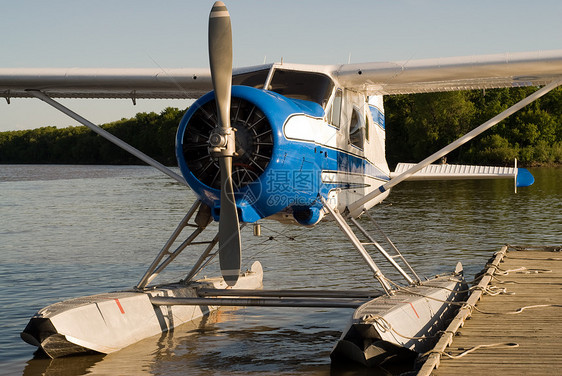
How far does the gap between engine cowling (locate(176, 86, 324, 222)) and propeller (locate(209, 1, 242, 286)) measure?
11cm

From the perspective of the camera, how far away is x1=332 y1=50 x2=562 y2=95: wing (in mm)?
7473

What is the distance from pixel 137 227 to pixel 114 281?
26.8 ft

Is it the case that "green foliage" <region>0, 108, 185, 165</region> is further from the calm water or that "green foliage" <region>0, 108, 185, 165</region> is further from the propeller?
the propeller

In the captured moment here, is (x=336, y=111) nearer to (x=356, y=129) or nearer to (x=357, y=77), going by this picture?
(x=357, y=77)

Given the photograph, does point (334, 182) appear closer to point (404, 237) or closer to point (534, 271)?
point (534, 271)

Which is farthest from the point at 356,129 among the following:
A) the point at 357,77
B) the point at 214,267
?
the point at 214,267

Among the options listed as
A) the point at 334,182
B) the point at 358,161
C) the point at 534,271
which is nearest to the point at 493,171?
the point at 534,271

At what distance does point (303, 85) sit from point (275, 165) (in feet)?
4.44

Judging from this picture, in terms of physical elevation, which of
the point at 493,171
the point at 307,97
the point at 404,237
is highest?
the point at 307,97

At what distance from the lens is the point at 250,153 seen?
5.93 meters

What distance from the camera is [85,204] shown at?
86.8 ft

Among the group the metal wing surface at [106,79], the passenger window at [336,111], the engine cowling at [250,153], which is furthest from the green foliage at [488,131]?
the engine cowling at [250,153]

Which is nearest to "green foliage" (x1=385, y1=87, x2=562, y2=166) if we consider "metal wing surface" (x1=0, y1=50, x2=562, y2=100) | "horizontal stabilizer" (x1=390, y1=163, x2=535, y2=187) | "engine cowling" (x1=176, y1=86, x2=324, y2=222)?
"horizontal stabilizer" (x1=390, y1=163, x2=535, y2=187)

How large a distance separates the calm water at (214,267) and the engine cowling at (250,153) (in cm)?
137
